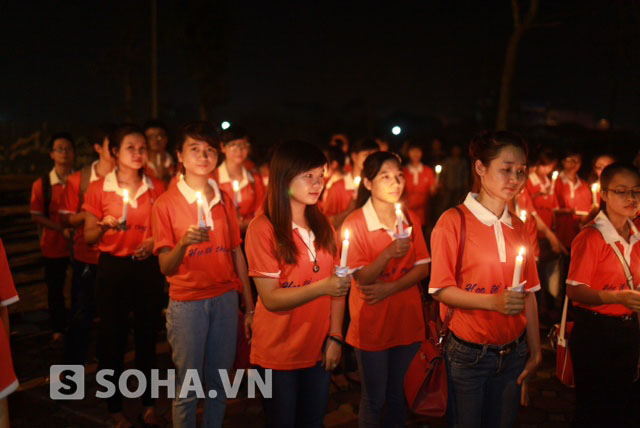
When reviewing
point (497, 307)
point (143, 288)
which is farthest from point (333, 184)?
point (497, 307)

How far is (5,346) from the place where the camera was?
7.48 ft

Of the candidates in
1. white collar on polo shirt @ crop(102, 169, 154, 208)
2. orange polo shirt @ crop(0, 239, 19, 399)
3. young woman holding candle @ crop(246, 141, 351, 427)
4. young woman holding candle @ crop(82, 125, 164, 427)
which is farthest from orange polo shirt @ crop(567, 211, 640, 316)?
white collar on polo shirt @ crop(102, 169, 154, 208)

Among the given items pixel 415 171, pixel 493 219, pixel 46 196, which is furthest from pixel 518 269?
pixel 415 171

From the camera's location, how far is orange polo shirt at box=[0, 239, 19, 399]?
2.24 metres

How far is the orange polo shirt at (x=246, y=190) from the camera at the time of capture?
225 inches

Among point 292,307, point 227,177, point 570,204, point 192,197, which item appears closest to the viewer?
point 292,307

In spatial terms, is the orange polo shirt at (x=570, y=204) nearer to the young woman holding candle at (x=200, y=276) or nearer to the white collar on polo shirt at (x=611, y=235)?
the white collar on polo shirt at (x=611, y=235)

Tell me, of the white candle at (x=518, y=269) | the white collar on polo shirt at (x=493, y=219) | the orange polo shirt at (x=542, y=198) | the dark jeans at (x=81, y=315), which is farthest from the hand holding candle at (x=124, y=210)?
the orange polo shirt at (x=542, y=198)

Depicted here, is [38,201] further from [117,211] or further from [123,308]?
[123,308]

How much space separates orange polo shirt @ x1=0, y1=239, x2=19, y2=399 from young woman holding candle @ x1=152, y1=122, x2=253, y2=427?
3.23 feet

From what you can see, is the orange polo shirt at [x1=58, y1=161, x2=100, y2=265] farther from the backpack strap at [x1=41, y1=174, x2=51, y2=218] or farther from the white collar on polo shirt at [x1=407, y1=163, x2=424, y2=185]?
the white collar on polo shirt at [x1=407, y1=163, x2=424, y2=185]

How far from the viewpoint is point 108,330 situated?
402 cm

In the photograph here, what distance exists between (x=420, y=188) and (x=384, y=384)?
5.26m

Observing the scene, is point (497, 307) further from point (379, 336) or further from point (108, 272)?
point (108, 272)
